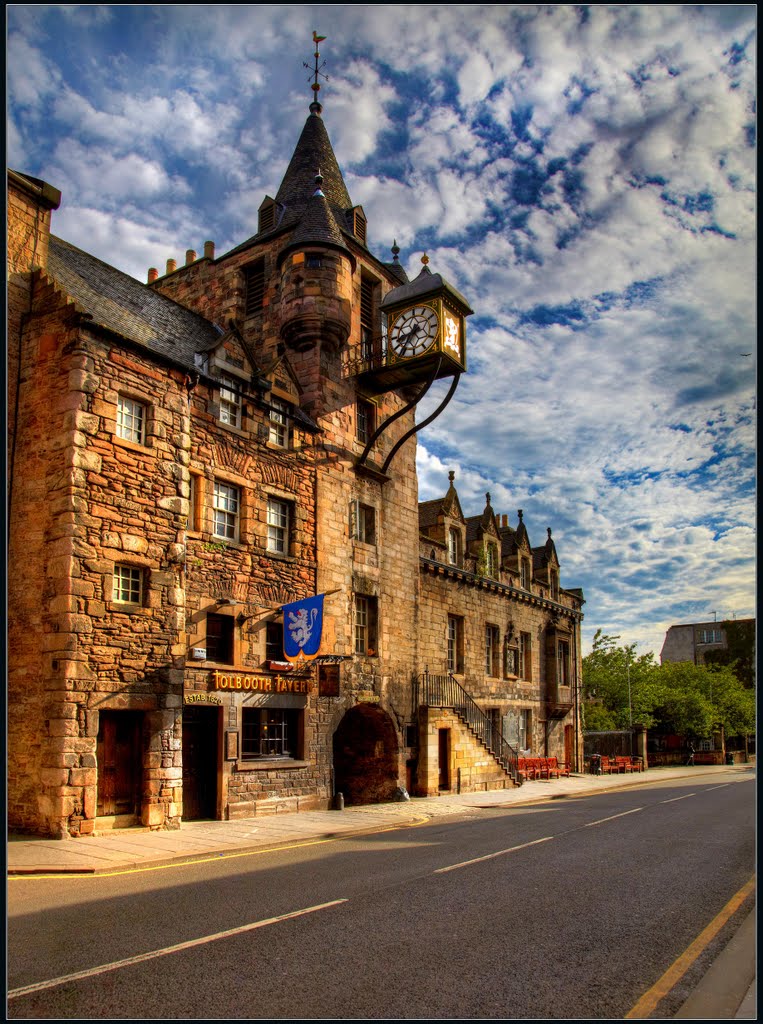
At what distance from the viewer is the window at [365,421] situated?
80.7ft

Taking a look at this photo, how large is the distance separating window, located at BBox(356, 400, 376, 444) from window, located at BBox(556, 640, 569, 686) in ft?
56.0

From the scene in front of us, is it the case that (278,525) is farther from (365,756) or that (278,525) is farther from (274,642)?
(365,756)

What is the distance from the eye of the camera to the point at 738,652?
74.8 meters

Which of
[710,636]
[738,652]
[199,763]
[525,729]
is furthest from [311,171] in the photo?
[710,636]

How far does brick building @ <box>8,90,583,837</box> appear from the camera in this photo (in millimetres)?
14781

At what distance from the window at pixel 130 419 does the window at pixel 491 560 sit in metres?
18.2

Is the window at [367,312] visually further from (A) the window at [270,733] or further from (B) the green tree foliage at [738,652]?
(B) the green tree foliage at [738,652]

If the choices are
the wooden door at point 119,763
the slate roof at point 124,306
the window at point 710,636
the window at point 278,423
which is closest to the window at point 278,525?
the window at point 278,423

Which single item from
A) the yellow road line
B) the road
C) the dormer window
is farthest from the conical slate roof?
the yellow road line

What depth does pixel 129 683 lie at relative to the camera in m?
15.1

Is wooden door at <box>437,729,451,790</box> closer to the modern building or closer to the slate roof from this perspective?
the slate roof

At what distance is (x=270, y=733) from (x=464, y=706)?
33.1 ft

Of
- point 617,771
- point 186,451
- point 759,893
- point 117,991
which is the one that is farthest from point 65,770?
point 617,771

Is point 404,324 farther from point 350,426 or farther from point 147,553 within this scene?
point 147,553
